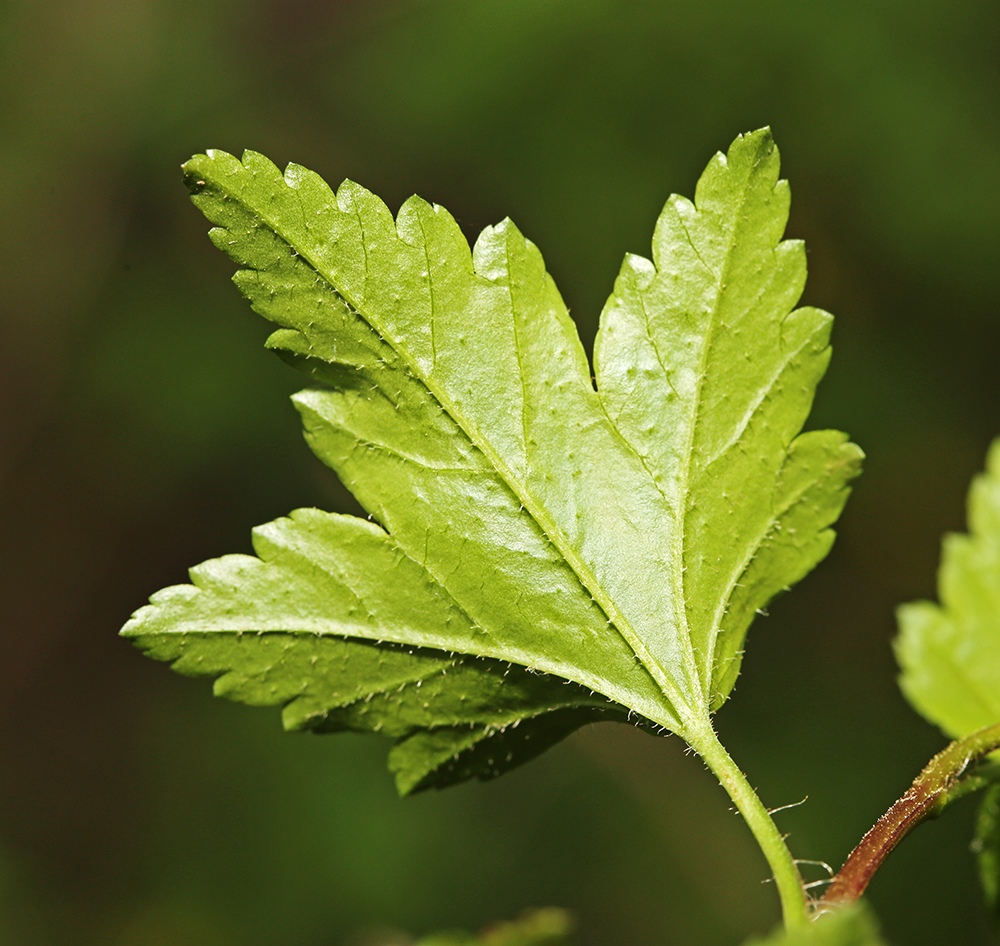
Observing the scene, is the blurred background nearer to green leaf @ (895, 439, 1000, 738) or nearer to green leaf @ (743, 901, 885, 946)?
green leaf @ (895, 439, 1000, 738)

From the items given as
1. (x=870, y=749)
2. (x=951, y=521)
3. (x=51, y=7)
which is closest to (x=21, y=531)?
(x=51, y=7)

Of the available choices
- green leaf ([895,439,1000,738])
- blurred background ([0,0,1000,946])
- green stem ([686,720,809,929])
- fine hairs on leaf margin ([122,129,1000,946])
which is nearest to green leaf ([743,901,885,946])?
green stem ([686,720,809,929])

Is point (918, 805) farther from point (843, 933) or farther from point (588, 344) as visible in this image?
point (588, 344)

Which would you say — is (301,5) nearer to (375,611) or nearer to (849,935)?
(375,611)

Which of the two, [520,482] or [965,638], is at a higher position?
[520,482]

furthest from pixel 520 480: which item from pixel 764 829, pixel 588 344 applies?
pixel 588 344

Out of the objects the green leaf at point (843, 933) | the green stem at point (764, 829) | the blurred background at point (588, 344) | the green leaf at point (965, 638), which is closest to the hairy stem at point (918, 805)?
the green stem at point (764, 829)
